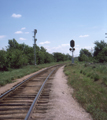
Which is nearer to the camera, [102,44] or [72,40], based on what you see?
[72,40]

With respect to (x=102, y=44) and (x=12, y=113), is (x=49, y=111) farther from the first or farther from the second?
(x=102, y=44)

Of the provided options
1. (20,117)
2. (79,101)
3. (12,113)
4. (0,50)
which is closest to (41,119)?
(20,117)

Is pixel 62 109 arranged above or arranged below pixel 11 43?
below

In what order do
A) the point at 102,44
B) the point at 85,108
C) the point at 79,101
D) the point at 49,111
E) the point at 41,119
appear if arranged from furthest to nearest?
the point at 102,44, the point at 79,101, the point at 85,108, the point at 49,111, the point at 41,119

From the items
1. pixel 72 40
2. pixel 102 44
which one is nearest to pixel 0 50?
pixel 72 40

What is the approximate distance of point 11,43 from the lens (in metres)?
54.5

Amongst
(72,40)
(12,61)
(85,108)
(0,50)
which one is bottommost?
(85,108)

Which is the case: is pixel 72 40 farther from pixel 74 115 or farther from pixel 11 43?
pixel 11 43

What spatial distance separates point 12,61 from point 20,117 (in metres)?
25.5

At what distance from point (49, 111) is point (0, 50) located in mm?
23856

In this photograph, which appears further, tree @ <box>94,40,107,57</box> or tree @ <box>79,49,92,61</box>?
tree @ <box>79,49,92,61</box>

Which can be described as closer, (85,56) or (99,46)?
(99,46)

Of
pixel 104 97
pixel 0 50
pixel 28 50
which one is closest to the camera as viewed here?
pixel 104 97

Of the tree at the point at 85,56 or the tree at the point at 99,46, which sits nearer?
the tree at the point at 99,46
